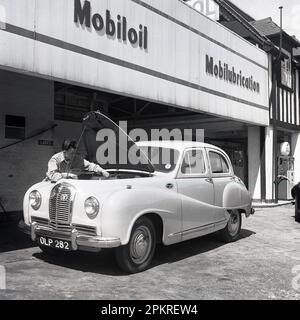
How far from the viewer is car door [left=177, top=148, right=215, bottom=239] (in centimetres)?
591

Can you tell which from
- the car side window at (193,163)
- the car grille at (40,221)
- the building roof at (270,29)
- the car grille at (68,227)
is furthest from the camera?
the building roof at (270,29)

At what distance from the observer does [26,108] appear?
10289 mm

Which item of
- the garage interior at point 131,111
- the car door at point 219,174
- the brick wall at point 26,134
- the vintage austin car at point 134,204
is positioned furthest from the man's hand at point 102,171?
the garage interior at point 131,111

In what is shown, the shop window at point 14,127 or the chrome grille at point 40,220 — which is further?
the shop window at point 14,127

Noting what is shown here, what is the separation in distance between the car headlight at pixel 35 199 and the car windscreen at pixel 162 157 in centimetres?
180

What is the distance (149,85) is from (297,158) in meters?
→ 10.6

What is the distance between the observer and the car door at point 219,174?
6.76m

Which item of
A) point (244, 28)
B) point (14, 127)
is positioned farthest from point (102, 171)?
point (244, 28)

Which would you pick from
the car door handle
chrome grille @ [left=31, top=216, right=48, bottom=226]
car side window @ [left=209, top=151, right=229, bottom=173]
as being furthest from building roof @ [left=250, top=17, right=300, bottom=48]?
chrome grille @ [left=31, top=216, right=48, bottom=226]

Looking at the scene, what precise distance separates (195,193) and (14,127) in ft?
19.0

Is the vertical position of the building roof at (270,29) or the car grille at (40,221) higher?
the building roof at (270,29)

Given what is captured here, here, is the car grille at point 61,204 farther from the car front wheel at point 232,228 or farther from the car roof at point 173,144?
the car front wheel at point 232,228

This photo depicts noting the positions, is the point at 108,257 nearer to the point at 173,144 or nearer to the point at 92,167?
the point at 92,167
